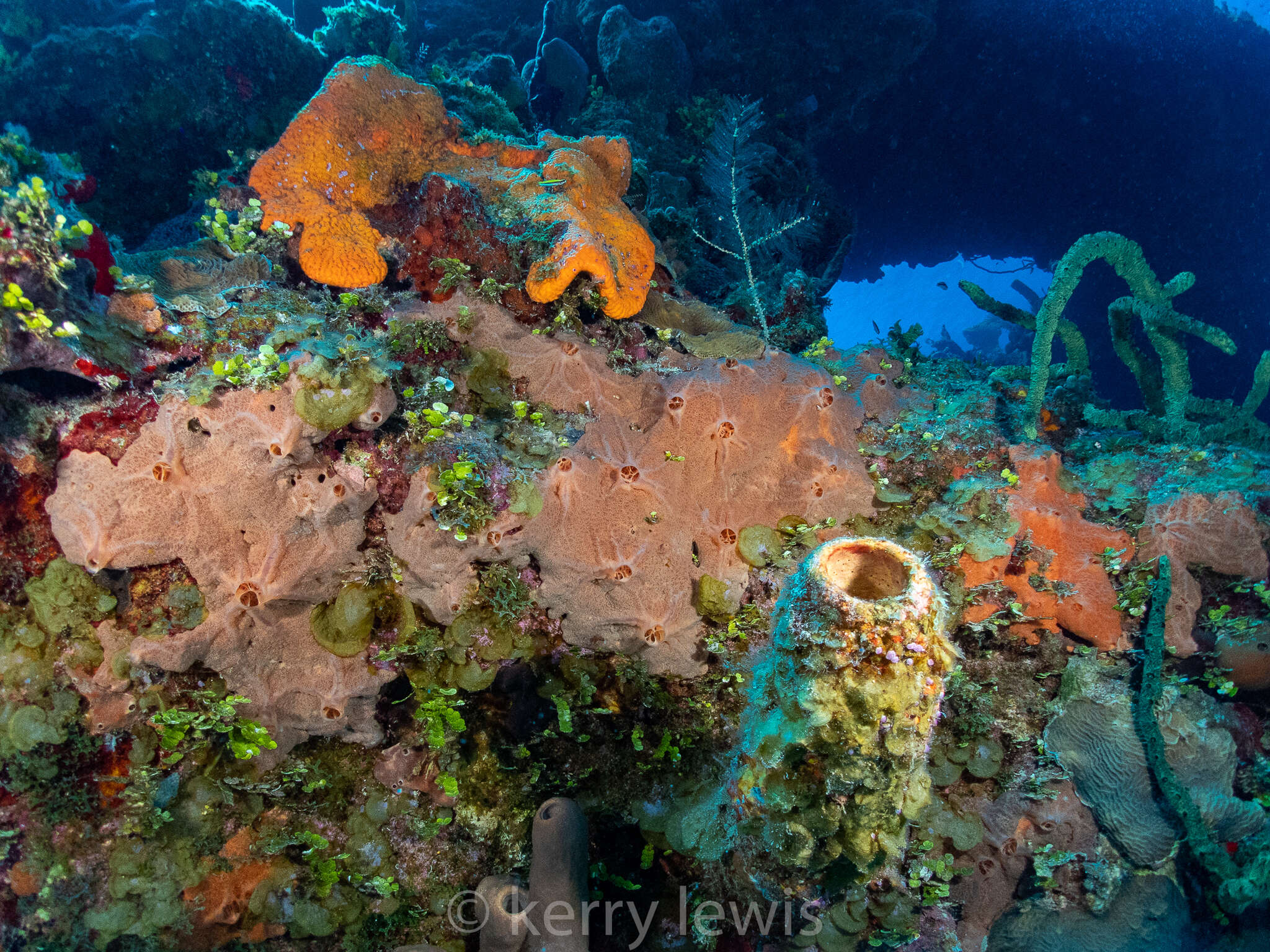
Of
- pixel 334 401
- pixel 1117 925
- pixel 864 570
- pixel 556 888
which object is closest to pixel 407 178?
pixel 334 401

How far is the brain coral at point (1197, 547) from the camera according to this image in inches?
123

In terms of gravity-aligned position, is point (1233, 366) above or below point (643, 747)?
above

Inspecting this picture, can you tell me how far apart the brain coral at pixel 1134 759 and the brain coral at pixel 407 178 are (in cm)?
413

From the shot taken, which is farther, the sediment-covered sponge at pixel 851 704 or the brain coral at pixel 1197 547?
the brain coral at pixel 1197 547

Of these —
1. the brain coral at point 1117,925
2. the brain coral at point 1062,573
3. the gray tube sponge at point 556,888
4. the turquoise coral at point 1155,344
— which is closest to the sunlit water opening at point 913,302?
the turquoise coral at point 1155,344

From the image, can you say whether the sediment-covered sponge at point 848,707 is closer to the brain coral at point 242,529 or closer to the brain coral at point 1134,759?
the brain coral at point 1134,759

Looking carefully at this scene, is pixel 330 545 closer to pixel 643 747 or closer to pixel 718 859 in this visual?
pixel 643 747

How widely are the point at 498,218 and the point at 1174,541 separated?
5.35 metres

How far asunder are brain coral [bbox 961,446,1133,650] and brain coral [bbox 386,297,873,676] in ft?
2.98

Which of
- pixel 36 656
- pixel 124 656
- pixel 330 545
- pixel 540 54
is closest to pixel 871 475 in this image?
pixel 330 545

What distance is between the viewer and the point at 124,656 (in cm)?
275

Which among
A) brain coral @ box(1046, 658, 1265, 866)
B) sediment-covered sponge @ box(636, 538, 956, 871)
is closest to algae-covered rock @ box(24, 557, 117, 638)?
sediment-covered sponge @ box(636, 538, 956, 871)

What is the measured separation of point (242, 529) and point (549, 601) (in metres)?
1.74

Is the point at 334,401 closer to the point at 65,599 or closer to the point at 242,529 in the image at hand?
the point at 242,529
